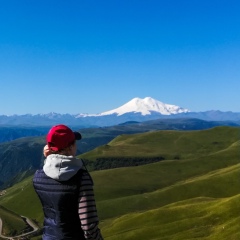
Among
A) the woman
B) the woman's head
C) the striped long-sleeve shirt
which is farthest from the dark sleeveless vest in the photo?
the woman's head

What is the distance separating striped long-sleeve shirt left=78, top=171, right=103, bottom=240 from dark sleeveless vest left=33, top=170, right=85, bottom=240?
6.5 inches

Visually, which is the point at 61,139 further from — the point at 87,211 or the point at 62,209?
the point at 87,211

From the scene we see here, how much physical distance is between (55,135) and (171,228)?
Result: 106 metres

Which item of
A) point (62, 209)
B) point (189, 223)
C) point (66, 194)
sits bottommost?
point (189, 223)

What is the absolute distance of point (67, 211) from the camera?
34.9ft

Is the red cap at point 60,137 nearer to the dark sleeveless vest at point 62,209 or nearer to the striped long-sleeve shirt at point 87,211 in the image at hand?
the dark sleeveless vest at point 62,209

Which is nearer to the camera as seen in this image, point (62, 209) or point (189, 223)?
point (62, 209)

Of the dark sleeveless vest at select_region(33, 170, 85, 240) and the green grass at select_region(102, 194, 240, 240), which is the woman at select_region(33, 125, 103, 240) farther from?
the green grass at select_region(102, 194, 240, 240)

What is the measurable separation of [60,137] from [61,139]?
2.5 inches

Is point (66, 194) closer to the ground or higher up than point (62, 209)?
higher up

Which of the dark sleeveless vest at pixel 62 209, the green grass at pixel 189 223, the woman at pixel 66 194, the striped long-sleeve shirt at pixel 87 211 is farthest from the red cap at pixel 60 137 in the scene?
the green grass at pixel 189 223

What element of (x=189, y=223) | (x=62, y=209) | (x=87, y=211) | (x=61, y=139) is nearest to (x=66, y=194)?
(x=62, y=209)

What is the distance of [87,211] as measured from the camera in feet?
33.7

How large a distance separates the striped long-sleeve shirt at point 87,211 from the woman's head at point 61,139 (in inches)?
39.8
